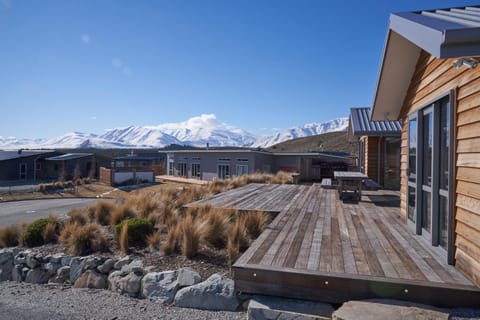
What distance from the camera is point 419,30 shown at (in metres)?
2.73

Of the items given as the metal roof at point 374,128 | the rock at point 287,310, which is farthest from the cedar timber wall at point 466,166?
the metal roof at point 374,128

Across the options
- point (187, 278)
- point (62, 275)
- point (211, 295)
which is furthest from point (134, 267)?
point (62, 275)

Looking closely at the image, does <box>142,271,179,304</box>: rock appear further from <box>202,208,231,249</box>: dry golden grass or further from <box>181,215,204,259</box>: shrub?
<box>202,208,231,249</box>: dry golden grass

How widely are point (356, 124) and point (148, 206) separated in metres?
8.37

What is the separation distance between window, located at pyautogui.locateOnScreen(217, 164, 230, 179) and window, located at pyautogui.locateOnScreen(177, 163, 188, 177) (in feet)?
16.5

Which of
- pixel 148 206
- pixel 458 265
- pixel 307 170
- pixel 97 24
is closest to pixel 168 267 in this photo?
pixel 148 206

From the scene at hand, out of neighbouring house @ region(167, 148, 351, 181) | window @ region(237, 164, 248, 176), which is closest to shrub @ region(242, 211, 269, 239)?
neighbouring house @ region(167, 148, 351, 181)

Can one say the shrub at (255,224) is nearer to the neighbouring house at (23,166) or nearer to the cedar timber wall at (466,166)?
the cedar timber wall at (466,166)

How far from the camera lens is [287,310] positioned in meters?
2.68

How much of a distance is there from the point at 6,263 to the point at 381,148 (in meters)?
11.6

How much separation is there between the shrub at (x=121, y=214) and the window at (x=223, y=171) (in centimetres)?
2082

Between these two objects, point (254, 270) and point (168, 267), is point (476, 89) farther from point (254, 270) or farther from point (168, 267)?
point (168, 267)

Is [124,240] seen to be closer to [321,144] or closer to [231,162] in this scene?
[231,162]

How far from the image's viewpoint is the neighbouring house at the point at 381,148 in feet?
34.9
